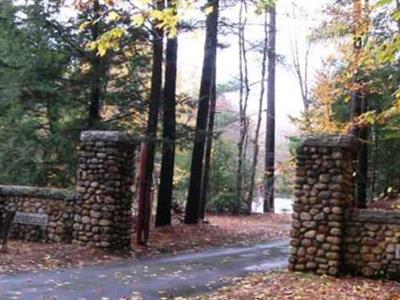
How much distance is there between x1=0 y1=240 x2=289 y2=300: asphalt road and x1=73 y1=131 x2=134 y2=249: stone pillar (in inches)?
52.6

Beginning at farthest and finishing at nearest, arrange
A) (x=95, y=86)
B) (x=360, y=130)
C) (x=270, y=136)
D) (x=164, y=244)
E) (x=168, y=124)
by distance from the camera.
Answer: (x=270, y=136)
(x=360, y=130)
(x=168, y=124)
(x=95, y=86)
(x=164, y=244)

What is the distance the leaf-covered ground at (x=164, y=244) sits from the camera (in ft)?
38.8

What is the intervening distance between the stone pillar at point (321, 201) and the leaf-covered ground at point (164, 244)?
3.89 m

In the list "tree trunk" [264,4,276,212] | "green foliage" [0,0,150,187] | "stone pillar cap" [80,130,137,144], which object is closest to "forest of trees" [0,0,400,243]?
"green foliage" [0,0,150,187]

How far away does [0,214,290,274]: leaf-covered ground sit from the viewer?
11.8 m

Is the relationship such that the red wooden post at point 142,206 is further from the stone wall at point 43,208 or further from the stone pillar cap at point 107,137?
the stone wall at point 43,208

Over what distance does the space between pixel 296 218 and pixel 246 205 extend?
596 inches

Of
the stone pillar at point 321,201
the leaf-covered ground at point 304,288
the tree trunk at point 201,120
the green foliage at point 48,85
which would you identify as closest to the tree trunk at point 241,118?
the tree trunk at point 201,120

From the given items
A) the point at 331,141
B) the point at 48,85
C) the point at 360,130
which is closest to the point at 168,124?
the point at 48,85

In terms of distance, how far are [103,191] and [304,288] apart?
5733mm

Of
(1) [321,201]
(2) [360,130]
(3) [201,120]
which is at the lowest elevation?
(1) [321,201]

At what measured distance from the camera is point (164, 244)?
616 inches

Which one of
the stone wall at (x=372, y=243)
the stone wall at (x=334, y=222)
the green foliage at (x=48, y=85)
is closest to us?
the stone wall at (x=372, y=243)

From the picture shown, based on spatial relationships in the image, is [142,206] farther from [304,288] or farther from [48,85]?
[304,288]
